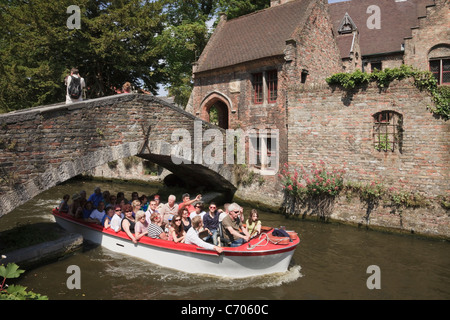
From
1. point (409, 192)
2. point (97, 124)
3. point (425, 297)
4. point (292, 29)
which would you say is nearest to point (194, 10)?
point (292, 29)

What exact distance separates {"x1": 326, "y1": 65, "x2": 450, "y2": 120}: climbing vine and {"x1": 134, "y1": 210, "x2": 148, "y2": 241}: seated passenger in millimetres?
7243

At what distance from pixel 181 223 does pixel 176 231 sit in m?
0.23

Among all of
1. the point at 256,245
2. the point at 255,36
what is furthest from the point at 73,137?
the point at 255,36

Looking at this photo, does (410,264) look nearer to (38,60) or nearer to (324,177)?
(324,177)

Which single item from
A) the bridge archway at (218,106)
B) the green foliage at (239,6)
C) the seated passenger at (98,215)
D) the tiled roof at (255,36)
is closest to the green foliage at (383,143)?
the tiled roof at (255,36)

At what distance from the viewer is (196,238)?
7.20m

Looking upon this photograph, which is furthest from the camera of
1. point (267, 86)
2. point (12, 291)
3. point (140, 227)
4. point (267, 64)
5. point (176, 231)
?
point (267, 86)

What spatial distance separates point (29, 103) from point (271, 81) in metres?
13.3

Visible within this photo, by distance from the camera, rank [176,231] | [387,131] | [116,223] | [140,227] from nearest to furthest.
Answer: [176,231] < [140,227] < [116,223] < [387,131]

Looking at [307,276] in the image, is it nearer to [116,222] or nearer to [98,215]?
[116,222]

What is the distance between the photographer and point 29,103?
17734 millimetres

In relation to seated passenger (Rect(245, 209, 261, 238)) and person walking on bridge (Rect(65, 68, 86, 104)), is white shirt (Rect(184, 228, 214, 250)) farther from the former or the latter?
person walking on bridge (Rect(65, 68, 86, 104))

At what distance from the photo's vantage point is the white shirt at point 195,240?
7.00 meters

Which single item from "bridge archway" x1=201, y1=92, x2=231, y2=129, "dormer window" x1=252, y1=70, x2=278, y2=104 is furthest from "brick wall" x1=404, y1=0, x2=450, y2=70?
"bridge archway" x1=201, y1=92, x2=231, y2=129
